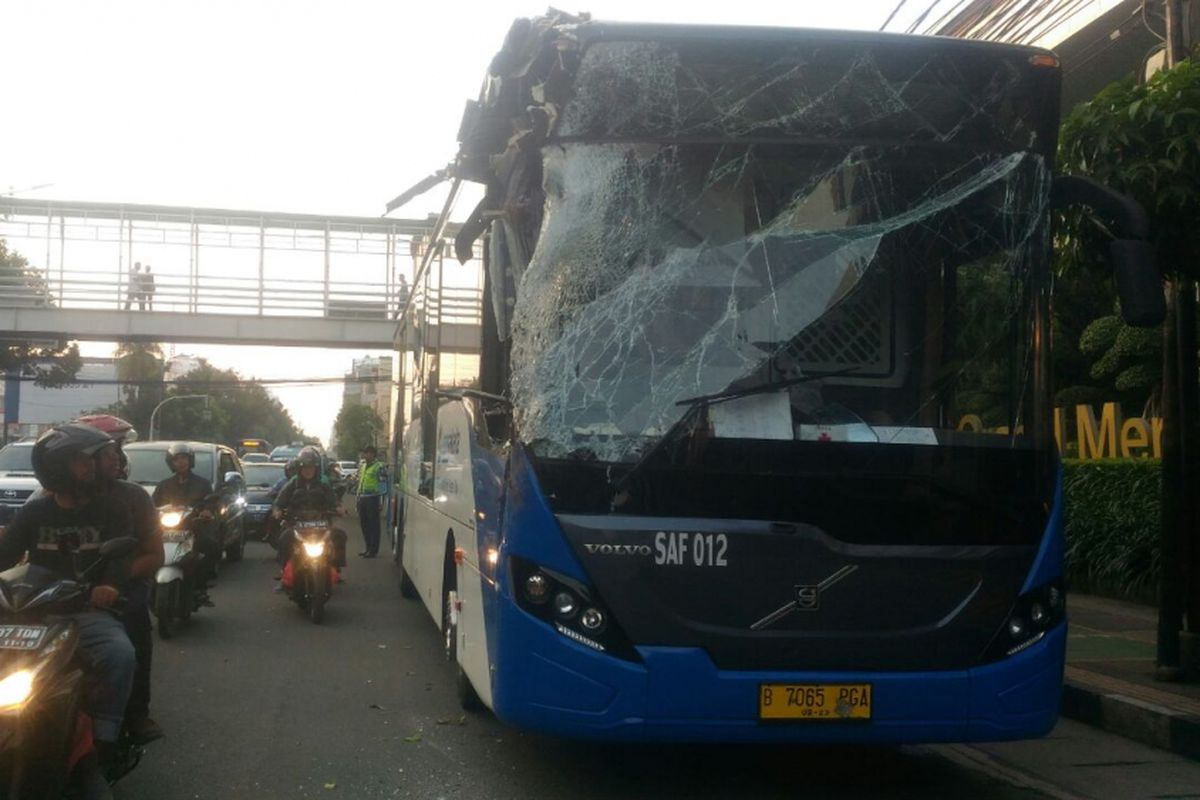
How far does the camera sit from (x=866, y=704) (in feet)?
18.1

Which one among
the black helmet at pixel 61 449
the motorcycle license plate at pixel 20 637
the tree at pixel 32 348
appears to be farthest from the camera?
the tree at pixel 32 348

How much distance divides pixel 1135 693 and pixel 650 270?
4.76 m

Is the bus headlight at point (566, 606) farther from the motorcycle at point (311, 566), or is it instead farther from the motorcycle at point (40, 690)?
the motorcycle at point (311, 566)

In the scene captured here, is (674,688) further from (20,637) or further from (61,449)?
(61,449)

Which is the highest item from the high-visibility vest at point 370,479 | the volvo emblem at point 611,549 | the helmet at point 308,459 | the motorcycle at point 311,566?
the helmet at point 308,459

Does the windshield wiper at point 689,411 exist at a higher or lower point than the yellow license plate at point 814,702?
higher

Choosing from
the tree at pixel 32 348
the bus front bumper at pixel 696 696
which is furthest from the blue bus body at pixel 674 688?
the tree at pixel 32 348

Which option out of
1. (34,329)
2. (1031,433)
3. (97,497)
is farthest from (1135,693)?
(34,329)

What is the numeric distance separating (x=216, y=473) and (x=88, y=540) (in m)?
12.6

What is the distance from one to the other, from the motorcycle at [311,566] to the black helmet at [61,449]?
7086mm

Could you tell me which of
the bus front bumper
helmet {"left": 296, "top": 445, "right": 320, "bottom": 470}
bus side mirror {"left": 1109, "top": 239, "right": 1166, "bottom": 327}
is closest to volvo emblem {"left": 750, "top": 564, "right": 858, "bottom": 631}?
the bus front bumper

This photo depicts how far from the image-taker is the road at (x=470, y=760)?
20.7ft

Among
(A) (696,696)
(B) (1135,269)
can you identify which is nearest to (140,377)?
(A) (696,696)

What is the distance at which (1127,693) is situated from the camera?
27.1 ft
